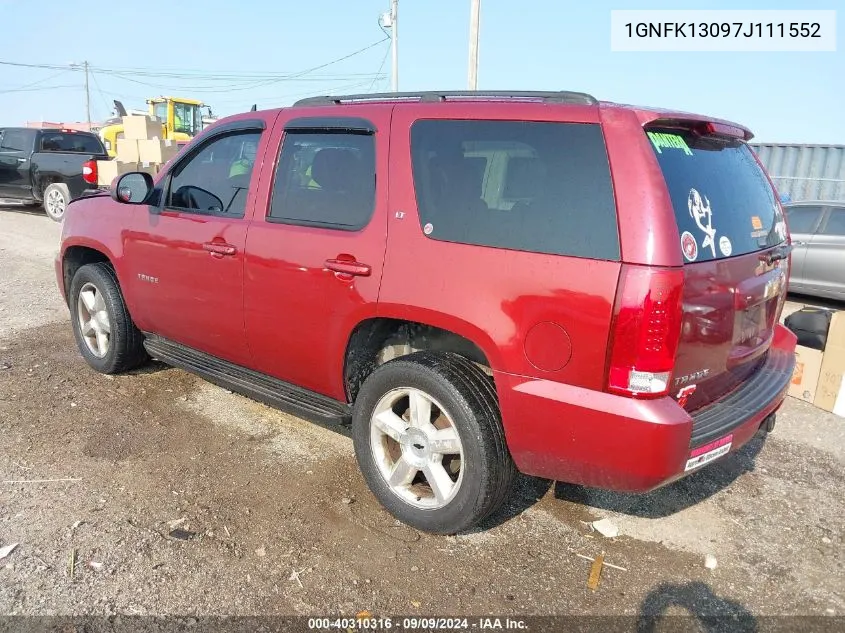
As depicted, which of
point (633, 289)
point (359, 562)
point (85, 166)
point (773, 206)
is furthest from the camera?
point (85, 166)

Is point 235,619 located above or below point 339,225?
below

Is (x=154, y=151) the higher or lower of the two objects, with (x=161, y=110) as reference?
lower

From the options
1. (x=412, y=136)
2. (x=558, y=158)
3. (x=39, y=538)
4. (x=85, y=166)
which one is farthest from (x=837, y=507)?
(x=85, y=166)

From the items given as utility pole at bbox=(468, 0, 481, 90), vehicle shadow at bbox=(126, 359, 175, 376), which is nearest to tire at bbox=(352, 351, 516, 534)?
vehicle shadow at bbox=(126, 359, 175, 376)

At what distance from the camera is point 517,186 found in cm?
262

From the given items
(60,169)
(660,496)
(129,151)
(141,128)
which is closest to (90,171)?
(60,169)

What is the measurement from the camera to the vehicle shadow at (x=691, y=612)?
245 centimetres

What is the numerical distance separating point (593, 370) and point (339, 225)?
4.77 ft

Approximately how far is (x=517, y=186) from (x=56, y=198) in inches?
549

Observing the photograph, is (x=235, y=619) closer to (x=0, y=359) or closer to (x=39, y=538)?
(x=39, y=538)

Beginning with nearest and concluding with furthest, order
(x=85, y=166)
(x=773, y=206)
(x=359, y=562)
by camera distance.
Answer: (x=359, y=562), (x=773, y=206), (x=85, y=166)

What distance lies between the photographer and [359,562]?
2.76 metres

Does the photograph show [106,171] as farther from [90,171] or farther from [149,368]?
[149,368]

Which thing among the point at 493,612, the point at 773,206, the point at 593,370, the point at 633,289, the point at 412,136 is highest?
the point at 412,136
